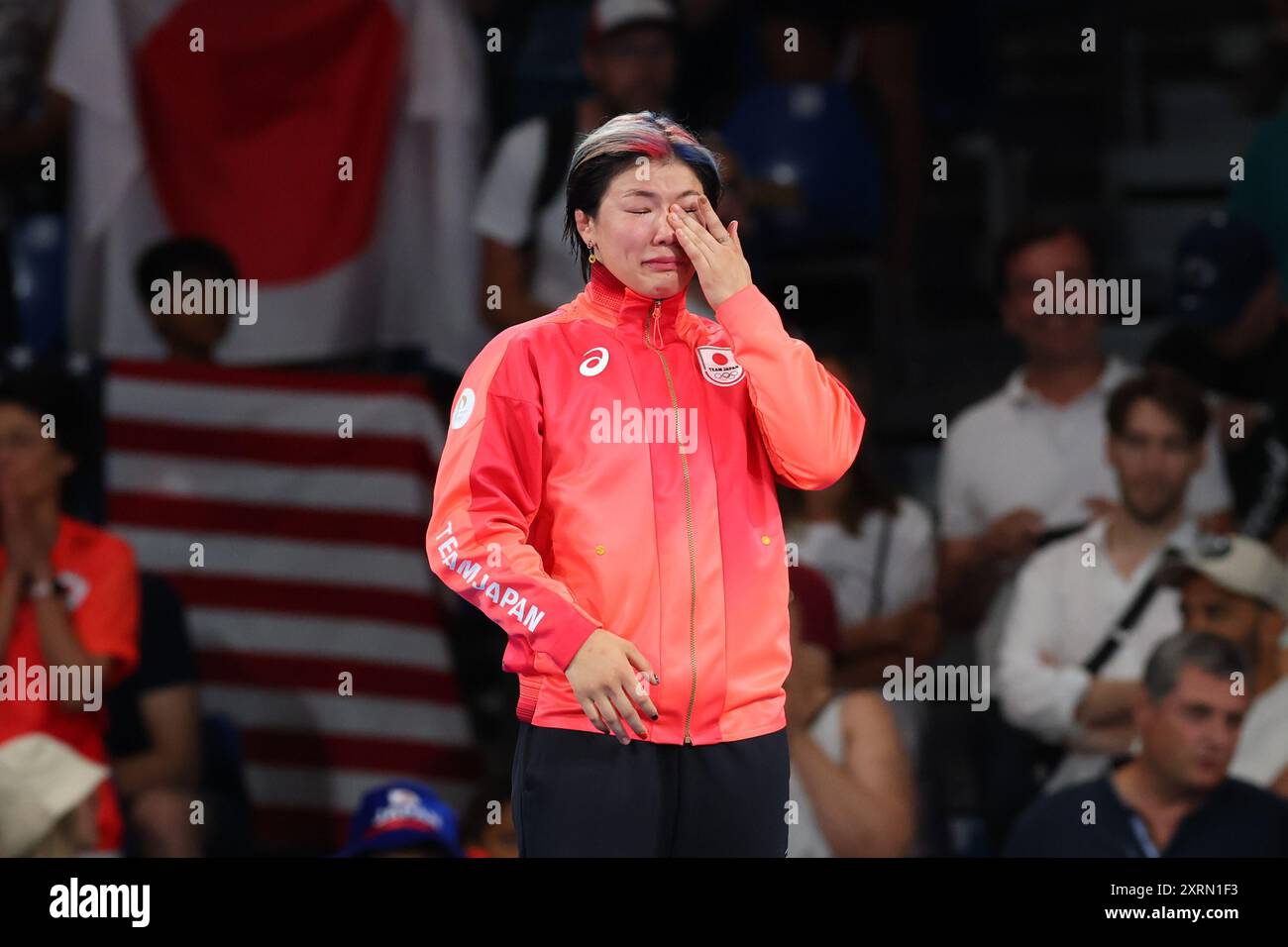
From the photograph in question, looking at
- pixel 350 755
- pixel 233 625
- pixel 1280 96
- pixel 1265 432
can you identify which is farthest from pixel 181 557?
pixel 1280 96

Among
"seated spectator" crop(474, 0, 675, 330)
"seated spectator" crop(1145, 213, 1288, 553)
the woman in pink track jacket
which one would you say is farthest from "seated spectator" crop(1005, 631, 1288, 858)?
the woman in pink track jacket

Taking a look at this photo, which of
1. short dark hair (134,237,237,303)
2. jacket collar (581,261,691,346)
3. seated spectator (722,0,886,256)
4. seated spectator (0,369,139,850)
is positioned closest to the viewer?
jacket collar (581,261,691,346)

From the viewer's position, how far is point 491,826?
14.9 feet

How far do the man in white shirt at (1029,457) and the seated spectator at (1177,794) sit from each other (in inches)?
21.0

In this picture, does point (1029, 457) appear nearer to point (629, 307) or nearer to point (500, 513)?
point (629, 307)

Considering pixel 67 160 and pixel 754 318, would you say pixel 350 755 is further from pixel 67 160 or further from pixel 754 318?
pixel 754 318

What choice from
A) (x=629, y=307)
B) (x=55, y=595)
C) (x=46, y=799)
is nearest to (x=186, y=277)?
(x=55, y=595)

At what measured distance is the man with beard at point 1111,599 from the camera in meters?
4.55

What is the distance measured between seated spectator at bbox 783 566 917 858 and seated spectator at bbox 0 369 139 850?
61.2 inches

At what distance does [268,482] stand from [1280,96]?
3.40m

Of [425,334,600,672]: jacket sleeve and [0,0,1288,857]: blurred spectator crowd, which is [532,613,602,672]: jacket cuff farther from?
[0,0,1288,857]: blurred spectator crowd

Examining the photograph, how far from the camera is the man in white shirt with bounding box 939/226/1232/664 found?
4855 mm

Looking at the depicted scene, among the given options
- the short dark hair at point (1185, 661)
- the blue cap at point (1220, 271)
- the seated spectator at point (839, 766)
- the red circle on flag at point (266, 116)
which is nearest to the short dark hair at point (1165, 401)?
the blue cap at point (1220, 271)

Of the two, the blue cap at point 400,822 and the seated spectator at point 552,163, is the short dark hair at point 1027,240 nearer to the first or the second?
the seated spectator at point 552,163
